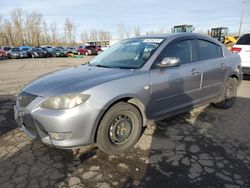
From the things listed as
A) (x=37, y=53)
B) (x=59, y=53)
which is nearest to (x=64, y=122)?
(x=37, y=53)

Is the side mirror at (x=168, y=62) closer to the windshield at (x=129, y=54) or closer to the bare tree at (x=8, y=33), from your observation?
the windshield at (x=129, y=54)

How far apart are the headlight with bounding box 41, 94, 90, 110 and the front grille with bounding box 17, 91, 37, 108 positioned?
316 mm

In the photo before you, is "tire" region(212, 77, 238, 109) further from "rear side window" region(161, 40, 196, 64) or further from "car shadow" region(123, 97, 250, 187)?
"rear side window" region(161, 40, 196, 64)

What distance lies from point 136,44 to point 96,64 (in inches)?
32.4

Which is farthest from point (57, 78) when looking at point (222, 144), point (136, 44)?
point (222, 144)

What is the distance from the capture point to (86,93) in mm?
2852

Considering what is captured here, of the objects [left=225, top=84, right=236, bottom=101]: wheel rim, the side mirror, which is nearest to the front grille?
the side mirror

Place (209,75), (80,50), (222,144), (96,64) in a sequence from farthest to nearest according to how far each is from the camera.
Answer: (80,50)
(209,75)
(96,64)
(222,144)

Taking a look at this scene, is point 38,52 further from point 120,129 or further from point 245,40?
point 120,129

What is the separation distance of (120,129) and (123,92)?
56 cm

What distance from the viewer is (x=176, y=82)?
3.82 metres

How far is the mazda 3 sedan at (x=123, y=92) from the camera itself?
2828mm

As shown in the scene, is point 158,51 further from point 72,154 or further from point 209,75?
point 72,154

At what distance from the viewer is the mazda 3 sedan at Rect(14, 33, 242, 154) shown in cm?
283
